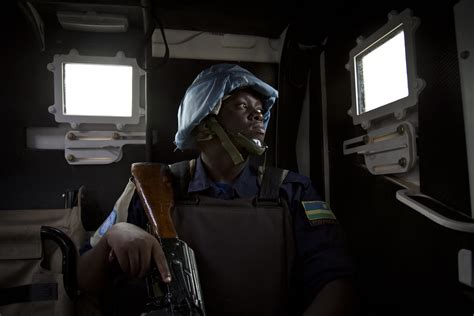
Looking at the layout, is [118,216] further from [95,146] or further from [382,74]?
[382,74]

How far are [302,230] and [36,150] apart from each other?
167 cm

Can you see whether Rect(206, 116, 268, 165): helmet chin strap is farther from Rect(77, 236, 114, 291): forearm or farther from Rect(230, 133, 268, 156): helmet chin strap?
Rect(77, 236, 114, 291): forearm

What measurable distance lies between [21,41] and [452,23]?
2.25 metres

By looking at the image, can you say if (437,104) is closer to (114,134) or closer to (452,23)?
(452,23)

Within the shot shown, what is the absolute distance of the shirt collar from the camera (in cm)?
154

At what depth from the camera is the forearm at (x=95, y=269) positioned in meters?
1.26

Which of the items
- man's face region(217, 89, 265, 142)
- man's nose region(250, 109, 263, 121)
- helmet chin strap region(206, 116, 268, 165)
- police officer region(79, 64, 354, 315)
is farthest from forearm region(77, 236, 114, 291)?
man's nose region(250, 109, 263, 121)

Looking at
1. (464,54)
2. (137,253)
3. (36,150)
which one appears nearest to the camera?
(464,54)

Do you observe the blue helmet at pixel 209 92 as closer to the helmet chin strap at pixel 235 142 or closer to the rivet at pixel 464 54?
the helmet chin strap at pixel 235 142

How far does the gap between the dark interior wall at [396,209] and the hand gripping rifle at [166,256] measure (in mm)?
811

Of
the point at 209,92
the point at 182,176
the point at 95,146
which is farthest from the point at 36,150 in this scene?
the point at 209,92

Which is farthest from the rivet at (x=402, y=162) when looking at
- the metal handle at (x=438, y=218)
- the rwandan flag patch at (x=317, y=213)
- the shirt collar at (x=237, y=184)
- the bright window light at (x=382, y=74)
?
the shirt collar at (x=237, y=184)

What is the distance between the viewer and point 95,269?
1275 millimetres

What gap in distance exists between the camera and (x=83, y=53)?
1971 millimetres
